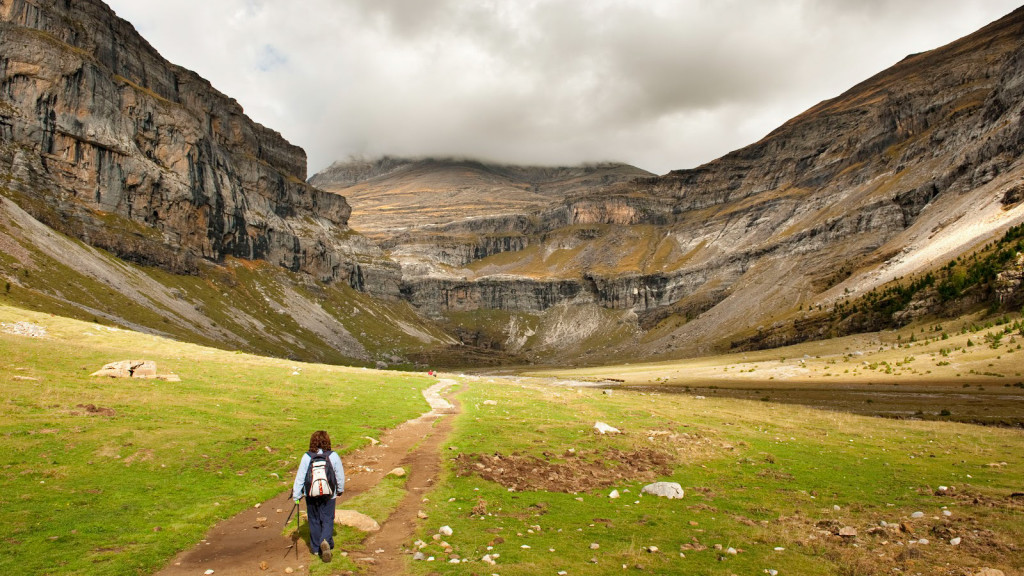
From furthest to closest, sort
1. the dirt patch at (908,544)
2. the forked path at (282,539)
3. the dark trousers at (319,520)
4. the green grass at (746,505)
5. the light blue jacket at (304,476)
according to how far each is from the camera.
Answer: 1. the light blue jacket at (304,476)
2. the dark trousers at (319,520)
3. the green grass at (746,505)
4. the forked path at (282,539)
5. the dirt patch at (908,544)

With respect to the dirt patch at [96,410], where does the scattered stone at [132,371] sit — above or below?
above

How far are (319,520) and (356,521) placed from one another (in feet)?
5.87

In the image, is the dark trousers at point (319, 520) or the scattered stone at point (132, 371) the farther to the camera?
the scattered stone at point (132, 371)

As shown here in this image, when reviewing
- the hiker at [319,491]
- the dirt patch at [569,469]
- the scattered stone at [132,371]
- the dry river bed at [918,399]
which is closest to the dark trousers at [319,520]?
the hiker at [319,491]

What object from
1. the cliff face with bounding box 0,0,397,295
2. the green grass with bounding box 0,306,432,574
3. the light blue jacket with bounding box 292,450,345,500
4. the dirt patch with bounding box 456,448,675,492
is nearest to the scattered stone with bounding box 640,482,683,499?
the dirt patch with bounding box 456,448,675,492

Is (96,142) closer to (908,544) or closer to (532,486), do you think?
(532,486)

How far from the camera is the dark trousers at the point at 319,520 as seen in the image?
42.1ft

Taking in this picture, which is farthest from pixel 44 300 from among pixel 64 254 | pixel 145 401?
pixel 145 401

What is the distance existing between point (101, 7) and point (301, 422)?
247376 millimetres

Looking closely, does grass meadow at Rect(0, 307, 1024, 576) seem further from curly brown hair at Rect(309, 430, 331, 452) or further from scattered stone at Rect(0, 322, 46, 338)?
scattered stone at Rect(0, 322, 46, 338)

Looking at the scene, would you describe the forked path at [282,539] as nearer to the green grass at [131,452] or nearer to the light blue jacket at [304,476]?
the green grass at [131,452]

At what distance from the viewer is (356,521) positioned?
14531mm

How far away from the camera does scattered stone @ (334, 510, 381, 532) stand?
1435 centimetres

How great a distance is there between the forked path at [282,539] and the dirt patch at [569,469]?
219 cm
